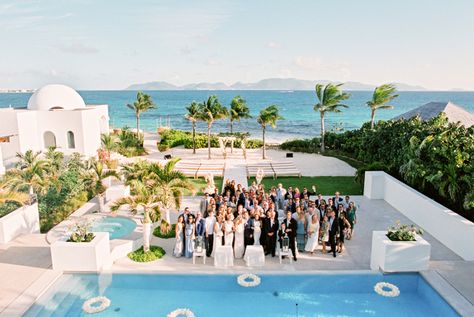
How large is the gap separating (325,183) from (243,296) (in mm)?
12529

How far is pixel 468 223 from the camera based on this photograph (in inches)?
460

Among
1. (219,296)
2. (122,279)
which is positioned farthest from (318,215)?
(122,279)

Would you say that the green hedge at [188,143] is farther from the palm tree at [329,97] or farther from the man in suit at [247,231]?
the man in suit at [247,231]

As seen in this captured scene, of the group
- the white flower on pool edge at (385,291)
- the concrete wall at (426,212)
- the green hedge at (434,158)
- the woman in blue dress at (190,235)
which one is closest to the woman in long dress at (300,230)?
the white flower on pool edge at (385,291)

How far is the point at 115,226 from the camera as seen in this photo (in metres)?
14.5

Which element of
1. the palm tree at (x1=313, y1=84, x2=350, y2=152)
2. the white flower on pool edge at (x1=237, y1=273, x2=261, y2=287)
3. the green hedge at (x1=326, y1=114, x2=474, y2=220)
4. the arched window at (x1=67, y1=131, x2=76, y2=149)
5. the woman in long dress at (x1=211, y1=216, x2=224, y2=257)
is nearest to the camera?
the white flower on pool edge at (x1=237, y1=273, x2=261, y2=287)

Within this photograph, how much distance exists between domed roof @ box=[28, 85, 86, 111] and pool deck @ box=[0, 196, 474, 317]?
600 inches

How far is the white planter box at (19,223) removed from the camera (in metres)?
12.5

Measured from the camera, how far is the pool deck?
30.3 ft

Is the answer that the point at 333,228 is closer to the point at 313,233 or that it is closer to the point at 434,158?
the point at 313,233

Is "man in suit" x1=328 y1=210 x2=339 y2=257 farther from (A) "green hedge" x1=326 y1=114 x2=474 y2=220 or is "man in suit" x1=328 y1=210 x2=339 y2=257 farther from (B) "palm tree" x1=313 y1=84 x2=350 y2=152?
(B) "palm tree" x1=313 y1=84 x2=350 y2=152

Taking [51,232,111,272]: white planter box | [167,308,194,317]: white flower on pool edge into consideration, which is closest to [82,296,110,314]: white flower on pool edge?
[51,232,111,272]: white planter box

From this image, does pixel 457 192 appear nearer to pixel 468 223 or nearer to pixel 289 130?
pixel 468 223

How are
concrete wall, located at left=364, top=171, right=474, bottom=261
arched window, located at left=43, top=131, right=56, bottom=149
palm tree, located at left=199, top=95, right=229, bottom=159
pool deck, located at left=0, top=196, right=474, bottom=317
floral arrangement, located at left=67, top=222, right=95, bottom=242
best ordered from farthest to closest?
palm tree, located at left=199, top=95, right=229, bottom=159
arched window, located at left=43, top=131, right=56, bottom=149
concrete wall, located at left=364, top=171, right=474, bottom=261
floral arrangement, located at left=67, top=222, right=95, bottom=242
pool deck, located at left=0, top=196, right=474, bottom=317
